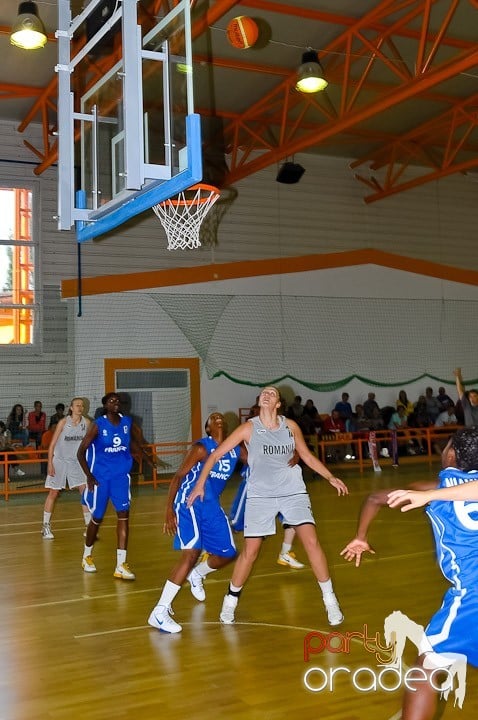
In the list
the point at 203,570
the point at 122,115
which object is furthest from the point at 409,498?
the point at 122,115

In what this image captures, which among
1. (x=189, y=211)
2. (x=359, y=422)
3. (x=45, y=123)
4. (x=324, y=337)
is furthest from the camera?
(x=324, y=337)

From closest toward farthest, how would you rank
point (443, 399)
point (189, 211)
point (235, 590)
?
point (235, 590) → point (189, 211) → point (443, 399)

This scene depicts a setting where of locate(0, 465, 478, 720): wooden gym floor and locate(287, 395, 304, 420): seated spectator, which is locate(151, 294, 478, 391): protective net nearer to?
locate(287, 395, 304, 420): seated spectator

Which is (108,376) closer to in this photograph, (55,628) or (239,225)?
(239,225)

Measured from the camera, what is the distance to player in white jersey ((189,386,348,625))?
5.58m

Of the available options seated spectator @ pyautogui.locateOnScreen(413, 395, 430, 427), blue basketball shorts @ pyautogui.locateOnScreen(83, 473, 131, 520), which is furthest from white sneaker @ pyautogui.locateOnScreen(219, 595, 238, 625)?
seated spectator @ pyautogui.locateOnScreen(413, 395, 430, 427)

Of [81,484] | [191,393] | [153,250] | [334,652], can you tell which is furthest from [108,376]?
[334,652]

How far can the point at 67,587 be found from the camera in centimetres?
716

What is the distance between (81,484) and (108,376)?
7.90 metres

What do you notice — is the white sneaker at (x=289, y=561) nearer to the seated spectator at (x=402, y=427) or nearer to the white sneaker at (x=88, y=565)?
the white sneaker at (x=88, y=565)

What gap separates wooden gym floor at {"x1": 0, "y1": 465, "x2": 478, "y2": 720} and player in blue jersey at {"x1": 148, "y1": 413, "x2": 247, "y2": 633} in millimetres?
289

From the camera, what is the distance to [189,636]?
17.8 feet

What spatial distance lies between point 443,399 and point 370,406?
2153 millimetres

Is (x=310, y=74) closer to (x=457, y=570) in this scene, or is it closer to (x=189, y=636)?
(x=189, y=636)
